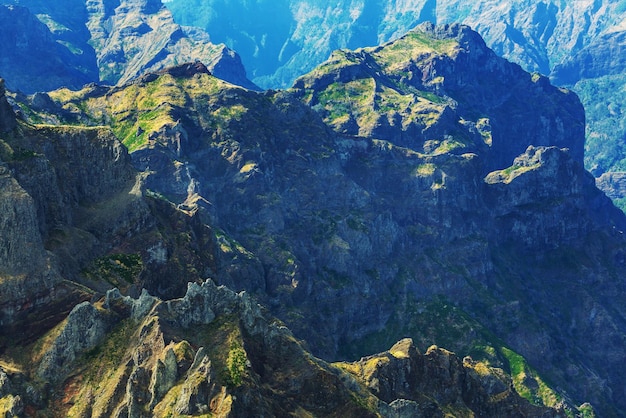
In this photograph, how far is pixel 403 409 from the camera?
196375mm

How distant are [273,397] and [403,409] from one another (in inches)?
1706

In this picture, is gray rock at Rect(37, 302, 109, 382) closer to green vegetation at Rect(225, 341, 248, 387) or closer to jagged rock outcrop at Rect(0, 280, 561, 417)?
jagged rock outcrop at Rect(0, 280, 561, 417)

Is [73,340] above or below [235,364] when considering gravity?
above

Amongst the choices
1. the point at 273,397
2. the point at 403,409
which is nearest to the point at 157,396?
the point at 273,397

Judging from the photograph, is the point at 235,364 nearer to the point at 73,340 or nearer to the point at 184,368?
the point at 184,368

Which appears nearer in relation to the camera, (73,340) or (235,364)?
(235,364)

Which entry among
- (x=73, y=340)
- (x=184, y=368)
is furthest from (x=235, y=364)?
(x=73, y=340)

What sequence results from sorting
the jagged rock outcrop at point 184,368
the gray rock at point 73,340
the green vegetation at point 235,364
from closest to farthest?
the jagged rock outcrop at point 184,368 → the green vegetation at point 235,364 → the gray rock at point 73,340

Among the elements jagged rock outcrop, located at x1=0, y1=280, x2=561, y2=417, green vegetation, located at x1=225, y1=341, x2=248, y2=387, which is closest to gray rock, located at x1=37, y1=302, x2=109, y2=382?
jagged rock outcrop, located at x1=0, y1=280, x2=561, y2=417

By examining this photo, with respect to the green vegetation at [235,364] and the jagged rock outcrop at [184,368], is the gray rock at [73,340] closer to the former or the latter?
the jagged rock outcrop at [184,368]

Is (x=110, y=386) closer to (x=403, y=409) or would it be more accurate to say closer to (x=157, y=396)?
(x=157, y=396)

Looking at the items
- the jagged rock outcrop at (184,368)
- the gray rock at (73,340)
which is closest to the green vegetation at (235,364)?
the jagged rock outcrop at (184,368)

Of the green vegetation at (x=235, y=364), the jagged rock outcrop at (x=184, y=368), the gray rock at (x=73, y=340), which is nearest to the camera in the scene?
the jagged rock outcrop at (x=184, y=368)

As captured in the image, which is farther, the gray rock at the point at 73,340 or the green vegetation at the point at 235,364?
the gray rock at the point at 73,340
